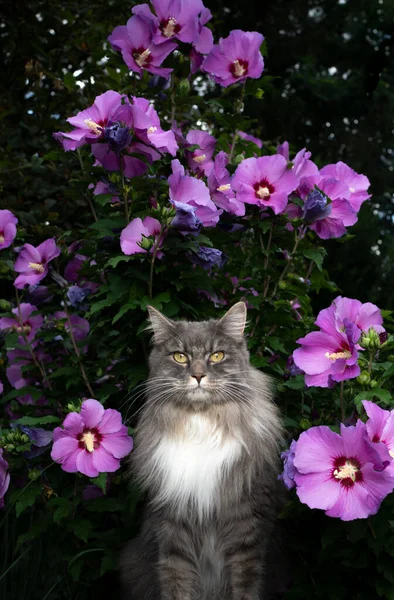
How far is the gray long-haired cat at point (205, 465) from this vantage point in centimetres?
275

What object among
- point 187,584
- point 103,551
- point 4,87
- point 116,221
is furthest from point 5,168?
point 187,584

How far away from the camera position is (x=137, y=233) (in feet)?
9.89

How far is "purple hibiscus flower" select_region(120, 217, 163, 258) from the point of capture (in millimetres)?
2980

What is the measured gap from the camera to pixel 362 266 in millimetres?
5914

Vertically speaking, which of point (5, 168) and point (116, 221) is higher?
point (116, 221)

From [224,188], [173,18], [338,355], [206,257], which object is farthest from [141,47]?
[338,355]

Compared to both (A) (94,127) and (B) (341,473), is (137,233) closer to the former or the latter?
(A) (94,127)

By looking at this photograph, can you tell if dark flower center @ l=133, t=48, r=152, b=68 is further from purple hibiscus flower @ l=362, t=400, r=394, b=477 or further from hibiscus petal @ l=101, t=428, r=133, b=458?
purple hibiscus flower @ l=362, t=400, r=394, b=477

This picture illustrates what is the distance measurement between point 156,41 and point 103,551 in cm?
211

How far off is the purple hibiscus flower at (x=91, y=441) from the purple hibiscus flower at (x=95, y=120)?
96 centimetres

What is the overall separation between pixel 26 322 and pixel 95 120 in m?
1.12

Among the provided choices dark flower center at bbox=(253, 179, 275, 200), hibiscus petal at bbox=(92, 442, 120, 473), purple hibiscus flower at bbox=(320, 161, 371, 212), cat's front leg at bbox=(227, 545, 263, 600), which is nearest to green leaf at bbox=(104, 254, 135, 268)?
dark flower center at bbox=(253, 179, 275, 200)

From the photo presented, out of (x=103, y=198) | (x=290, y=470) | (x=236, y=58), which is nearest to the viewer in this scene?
(x=290, y=470)

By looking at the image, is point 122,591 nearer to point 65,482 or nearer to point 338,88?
point 65,482
